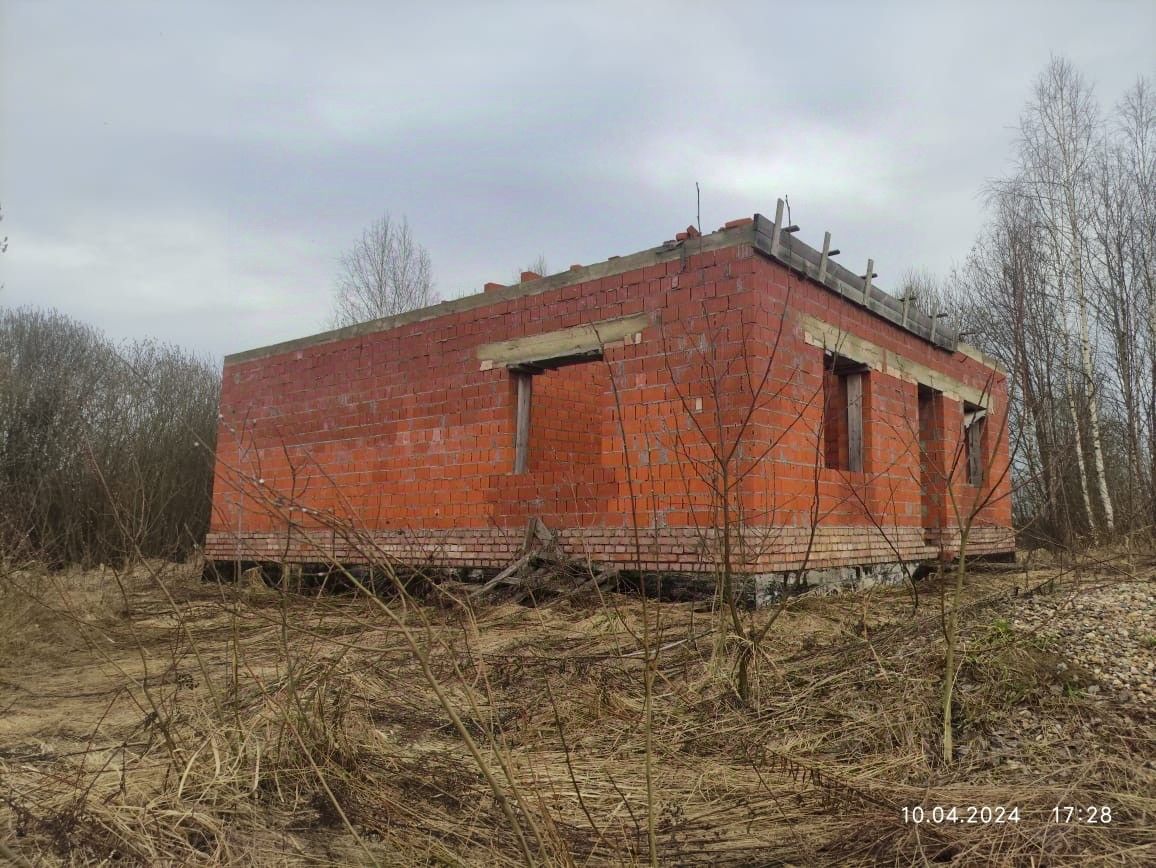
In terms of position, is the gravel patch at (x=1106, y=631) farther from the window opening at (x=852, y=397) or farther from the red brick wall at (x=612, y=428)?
the window opening at (x=852, y=397)

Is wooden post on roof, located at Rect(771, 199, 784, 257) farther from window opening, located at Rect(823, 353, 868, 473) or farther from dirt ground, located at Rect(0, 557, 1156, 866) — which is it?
dirt ground, located at Rect(0, 557, 1156, 866)

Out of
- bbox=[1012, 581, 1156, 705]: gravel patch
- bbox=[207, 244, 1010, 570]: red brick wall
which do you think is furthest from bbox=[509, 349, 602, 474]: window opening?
bbox=[1012, 581, 1156, 705]: gravel patch

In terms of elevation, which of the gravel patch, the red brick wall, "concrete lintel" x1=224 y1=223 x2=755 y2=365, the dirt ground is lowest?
the dirt ground

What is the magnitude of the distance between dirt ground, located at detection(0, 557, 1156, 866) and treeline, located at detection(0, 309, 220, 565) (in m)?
13.7

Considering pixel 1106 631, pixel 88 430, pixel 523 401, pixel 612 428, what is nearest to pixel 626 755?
pixel 1106 631

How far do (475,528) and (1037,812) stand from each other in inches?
273

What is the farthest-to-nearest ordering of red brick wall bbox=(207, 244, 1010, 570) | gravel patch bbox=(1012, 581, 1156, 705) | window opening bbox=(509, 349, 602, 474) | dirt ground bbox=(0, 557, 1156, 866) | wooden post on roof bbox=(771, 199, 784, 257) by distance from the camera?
window opening bbox=(509, 349, 602, 474) < wooden post on roof bbox=(771, 199, 784, 257) < red brick wall bbox=(207, 244, 1010, 570) < gravel patch bbox=(1012, 581, 1156, 705) < dirt ground bbox=(0, 557, 1156, 866)

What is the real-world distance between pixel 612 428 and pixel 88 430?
1574 centimetres

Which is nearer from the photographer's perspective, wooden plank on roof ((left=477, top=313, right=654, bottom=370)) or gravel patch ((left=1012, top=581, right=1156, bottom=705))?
gravel patch ((left=1012, top=581, right=1156, bottom=705))

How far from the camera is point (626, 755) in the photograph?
348 centimetres

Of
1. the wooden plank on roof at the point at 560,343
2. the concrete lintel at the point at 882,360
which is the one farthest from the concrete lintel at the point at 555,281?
the concrete lintel at the point at 882,360

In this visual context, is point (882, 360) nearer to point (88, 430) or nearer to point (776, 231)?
point (776, 231)

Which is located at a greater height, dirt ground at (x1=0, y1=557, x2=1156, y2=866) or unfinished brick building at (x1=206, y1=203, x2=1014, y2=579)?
unfinished brick building at (x1=206, y1=203, x2=1014, y2=579)

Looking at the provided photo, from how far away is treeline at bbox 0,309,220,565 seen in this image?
17141 millimetres
